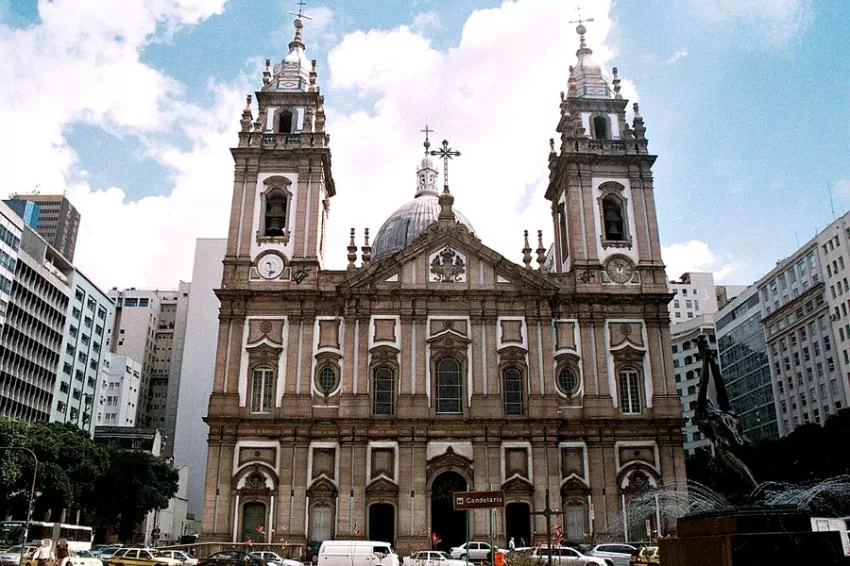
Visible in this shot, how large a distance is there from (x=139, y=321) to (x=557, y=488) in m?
69.5

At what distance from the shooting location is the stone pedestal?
1092cm

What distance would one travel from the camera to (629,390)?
35656mm

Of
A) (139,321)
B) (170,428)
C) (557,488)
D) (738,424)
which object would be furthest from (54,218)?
(738,424)

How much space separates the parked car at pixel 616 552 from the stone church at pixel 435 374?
3389mm

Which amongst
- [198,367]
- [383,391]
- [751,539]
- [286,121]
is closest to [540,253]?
[383,391]

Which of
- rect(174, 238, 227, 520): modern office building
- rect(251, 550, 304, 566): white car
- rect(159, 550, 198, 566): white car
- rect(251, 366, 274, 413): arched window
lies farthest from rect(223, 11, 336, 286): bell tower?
rect(174, 238, 227, 520): modern office building

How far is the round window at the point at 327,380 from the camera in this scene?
3488 centimetres

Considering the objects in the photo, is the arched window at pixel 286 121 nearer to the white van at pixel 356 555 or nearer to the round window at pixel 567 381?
the round window at pixel 567 381

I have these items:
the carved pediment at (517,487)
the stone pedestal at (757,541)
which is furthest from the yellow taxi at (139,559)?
the stone pedestal at (757,541)

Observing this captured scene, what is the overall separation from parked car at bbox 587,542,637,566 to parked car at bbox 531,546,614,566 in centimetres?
81

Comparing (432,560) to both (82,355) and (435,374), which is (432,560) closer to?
(435,374)

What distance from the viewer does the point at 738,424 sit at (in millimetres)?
15180

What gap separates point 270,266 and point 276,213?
10.0ft

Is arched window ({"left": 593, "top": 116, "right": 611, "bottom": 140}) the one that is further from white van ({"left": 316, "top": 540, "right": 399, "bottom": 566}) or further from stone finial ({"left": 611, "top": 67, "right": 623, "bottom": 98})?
white van ({"left": 316, "top": 540, "right": 399, "bottom": 566})
